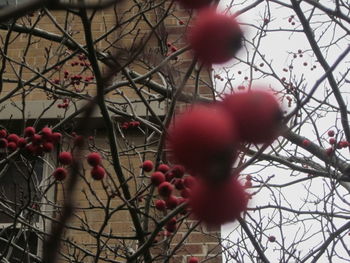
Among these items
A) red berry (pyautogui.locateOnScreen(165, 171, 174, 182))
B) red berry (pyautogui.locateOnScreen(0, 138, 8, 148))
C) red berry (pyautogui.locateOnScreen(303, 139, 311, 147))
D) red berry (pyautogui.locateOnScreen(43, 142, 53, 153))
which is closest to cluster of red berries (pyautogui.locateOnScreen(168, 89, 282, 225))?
red berry (pyautogui.locateOnScreen(165, 171, 174, 182))

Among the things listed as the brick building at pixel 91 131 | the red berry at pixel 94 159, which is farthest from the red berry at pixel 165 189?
the brick building at pixel 91 131

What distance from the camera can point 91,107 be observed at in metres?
0.63

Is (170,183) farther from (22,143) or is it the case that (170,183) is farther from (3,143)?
(3,143)

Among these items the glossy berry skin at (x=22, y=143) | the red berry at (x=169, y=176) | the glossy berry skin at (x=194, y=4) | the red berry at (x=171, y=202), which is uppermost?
the glossy berry skin at (x=22, y=143)

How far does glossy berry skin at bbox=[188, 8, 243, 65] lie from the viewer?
622 mm

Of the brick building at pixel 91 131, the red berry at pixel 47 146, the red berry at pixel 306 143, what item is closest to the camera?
the red berry at pixel 47 146

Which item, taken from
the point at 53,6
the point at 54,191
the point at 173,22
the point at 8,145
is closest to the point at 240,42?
the point at 53,6

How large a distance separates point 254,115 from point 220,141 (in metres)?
0.07

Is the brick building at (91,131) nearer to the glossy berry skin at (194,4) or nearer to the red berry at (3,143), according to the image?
the red berry at (3,143)

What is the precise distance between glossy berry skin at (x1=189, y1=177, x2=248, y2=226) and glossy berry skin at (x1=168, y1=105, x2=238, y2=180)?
21 mm

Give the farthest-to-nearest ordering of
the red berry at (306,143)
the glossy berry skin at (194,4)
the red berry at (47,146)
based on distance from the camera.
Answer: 1. the red berry at (306,143)
2. the red berry at (47,146)
3. the glossy berry skin at (194,4)

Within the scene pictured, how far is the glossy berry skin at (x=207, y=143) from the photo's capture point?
56cm

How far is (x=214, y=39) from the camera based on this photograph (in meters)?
0.63

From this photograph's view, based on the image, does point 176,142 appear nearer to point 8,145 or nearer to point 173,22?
point 8,145
